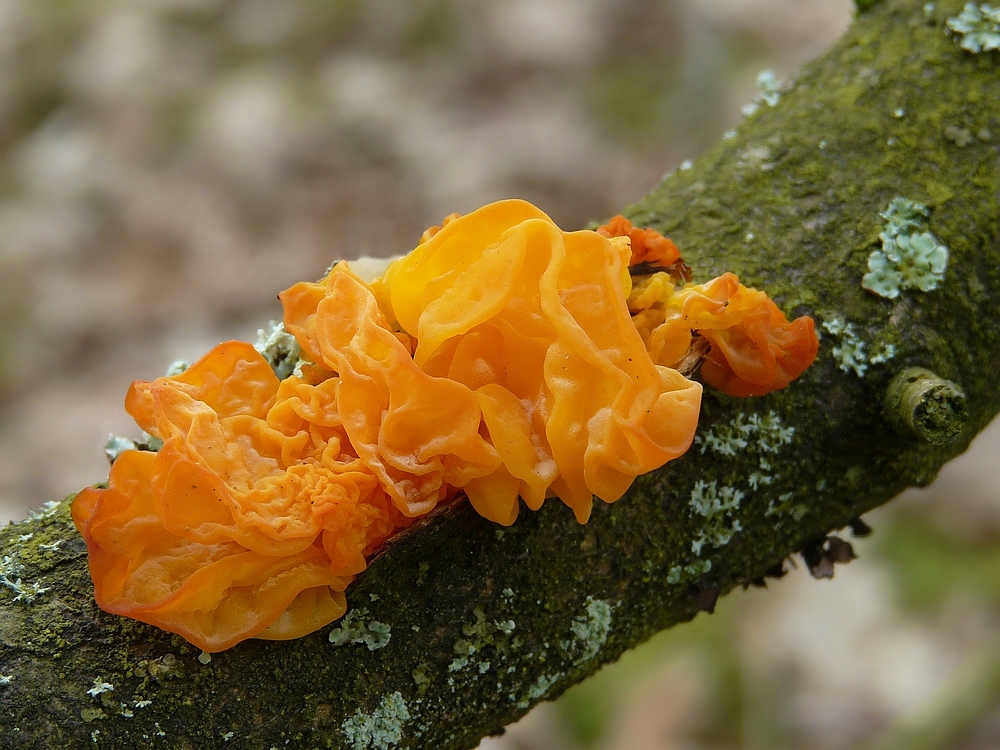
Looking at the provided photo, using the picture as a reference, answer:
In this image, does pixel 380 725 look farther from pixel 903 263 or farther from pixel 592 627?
pixel 903 263

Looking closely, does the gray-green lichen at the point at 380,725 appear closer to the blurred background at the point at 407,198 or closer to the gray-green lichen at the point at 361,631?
the gray-green lichen at the point at 361,631

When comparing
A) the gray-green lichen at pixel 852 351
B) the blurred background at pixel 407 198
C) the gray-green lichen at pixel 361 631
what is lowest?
the blurred background at pixel 407 198

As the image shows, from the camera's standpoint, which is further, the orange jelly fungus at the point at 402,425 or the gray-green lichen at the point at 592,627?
the gray-green lichen at the point at 592,627

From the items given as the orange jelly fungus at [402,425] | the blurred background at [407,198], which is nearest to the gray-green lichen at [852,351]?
the orange jelly fungus at [402,425]

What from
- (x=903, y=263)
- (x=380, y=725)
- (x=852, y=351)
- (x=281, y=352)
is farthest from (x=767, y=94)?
(x=380, y=725)

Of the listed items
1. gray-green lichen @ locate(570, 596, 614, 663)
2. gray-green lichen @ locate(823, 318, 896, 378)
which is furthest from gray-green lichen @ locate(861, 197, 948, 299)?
gray-green lichen @ locate(570, 596, 614, 663)

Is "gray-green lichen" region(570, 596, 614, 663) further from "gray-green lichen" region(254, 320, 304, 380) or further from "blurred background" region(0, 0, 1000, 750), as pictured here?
"blurred background" region(0, 0, 1000, 750)

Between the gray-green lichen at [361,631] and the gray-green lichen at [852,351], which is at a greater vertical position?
the gray-green lichen at [852,351]
